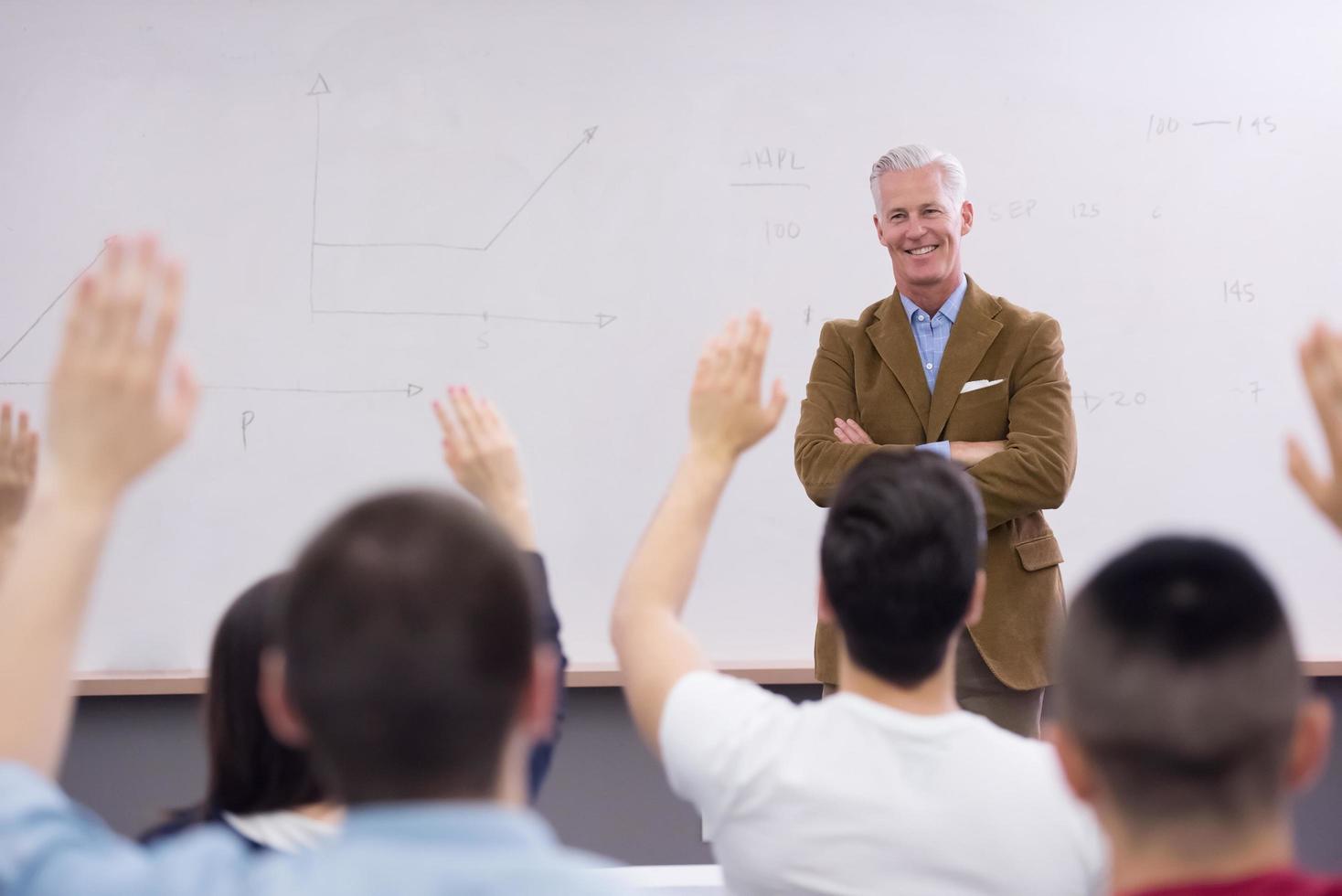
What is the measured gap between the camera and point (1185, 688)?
2.66 ft

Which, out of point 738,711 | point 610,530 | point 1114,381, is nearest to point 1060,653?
point 738,711

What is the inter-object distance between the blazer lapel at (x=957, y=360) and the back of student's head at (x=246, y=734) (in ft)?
5.30

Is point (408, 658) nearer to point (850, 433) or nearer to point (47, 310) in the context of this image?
point (850, 433)

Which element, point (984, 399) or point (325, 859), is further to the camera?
point (984, 399)

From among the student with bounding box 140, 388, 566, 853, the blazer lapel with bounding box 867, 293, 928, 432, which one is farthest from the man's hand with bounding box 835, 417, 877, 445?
the student with bounding box 140, 388, 566, 853

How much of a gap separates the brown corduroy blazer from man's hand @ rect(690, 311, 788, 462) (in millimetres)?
1109

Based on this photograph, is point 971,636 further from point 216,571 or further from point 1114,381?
point 216,571

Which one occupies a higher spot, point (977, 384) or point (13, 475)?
point (977, 384)

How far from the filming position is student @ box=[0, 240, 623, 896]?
2.39 ft

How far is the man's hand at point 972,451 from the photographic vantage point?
8.10 ft

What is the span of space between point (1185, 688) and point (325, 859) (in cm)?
53

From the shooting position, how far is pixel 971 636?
2449 millimetres

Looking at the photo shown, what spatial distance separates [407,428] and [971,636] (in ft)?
4.75

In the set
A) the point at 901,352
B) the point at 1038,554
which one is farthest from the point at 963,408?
the point at 1038,554
